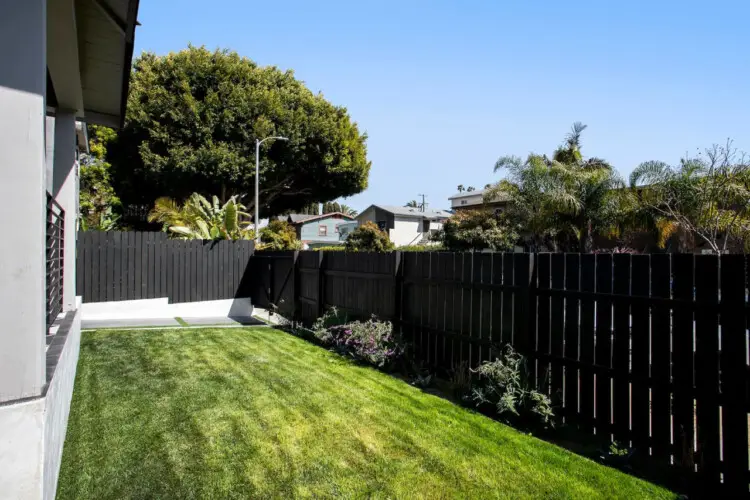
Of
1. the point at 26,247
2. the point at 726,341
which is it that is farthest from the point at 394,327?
the point at 26,247

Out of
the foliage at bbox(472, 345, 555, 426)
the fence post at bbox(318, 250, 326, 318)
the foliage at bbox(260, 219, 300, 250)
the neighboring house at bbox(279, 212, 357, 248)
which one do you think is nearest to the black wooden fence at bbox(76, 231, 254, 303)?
the fence post at bbox(318, 250, 326, 318)

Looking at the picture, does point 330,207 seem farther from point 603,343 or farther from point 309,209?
point 603,343

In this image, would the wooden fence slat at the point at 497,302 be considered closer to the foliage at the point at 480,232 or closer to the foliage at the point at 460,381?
the foliage at the point at 460,381

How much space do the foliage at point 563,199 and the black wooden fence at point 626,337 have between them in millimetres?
17709

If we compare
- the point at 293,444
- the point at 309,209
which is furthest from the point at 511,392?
the point at 309,209

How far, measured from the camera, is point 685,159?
1864 centimetres

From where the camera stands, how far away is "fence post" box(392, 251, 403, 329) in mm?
7797

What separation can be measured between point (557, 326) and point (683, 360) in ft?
4.15

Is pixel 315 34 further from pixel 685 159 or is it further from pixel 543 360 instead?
pixel 685 159

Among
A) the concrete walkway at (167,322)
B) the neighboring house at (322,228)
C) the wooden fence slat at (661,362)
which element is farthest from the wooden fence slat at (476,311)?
the neighboring house at (322,228)

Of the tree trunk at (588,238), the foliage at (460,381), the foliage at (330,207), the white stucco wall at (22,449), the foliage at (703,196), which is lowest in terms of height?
the foliage at (460,381)

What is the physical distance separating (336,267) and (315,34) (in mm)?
5490

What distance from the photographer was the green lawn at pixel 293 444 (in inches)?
142

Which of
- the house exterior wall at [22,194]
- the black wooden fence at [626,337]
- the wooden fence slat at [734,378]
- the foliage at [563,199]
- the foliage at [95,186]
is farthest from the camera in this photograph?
the foliage at [563,199]
